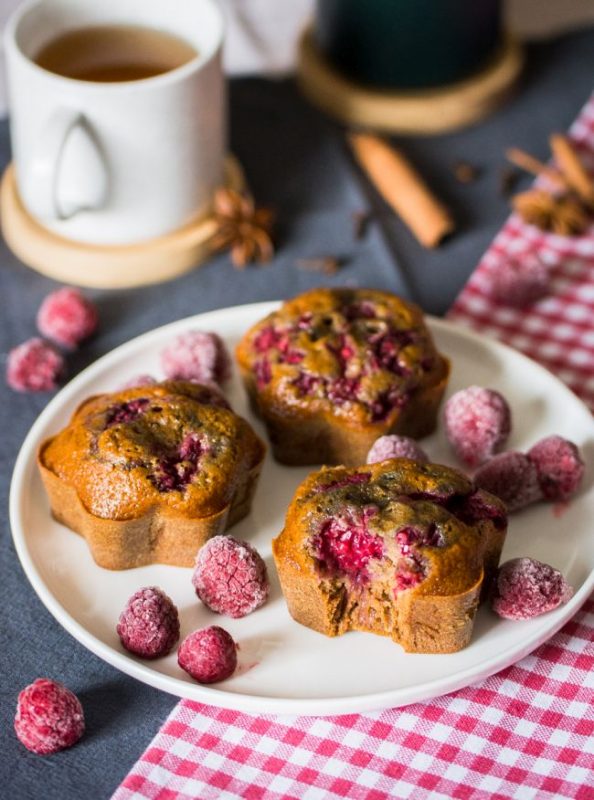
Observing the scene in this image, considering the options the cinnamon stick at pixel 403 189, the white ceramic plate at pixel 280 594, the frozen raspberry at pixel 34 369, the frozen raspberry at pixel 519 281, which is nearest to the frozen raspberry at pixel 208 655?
the white ceramic plate at pixel 280 594

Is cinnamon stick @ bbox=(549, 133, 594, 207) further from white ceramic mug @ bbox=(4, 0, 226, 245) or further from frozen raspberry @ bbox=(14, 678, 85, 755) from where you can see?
frozen raspberry @ bbox=(14, 678, 85, 755)

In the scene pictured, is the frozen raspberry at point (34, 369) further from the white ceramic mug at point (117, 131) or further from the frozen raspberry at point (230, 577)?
the frozen raspberry at point (230, 577)

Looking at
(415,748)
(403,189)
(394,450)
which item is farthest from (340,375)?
(403,189)

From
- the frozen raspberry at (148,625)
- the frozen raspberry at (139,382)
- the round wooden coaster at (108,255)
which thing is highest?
the frozen raspberry at (139,382)

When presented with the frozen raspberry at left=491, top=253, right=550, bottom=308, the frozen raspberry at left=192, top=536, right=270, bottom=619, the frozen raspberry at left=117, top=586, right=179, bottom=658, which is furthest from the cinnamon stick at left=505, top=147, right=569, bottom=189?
the frozen raspberry at left=117, top=586, right=179, bottom=658

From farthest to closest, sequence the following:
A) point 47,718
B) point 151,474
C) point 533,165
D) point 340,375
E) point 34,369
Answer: point 533,165 → point 34,369 → point 340,375 → point 151,474 → point 47,718

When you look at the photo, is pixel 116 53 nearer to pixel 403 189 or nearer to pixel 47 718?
pixel 403 189
